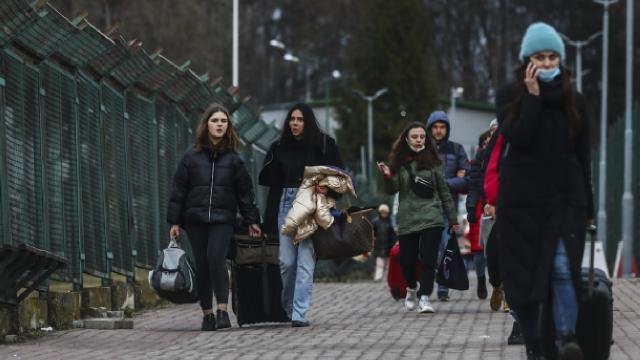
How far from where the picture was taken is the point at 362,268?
107ft

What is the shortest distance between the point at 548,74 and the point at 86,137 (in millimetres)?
6326

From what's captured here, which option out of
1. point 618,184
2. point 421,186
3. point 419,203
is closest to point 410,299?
point 419,203

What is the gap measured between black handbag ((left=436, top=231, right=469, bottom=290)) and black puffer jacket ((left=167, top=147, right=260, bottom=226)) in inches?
104

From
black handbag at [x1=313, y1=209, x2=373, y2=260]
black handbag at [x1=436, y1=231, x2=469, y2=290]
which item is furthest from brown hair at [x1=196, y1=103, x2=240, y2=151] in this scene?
black handbag at [x1=436, y1=231, x2=469, y2=290]

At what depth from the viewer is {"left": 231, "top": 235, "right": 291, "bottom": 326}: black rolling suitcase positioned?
498 inches

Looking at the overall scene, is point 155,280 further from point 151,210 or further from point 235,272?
point 151,210

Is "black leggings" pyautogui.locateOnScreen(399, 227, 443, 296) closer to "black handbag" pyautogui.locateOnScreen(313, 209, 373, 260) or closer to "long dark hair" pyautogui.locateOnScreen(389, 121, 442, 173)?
"long dark hair" pyautogui.locateOnScreen(389, 121, 442, 173)

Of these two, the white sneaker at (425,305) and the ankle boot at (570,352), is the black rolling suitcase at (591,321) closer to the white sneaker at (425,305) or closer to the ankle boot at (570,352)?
the ankle boot at (570,352)

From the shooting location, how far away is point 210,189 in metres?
12.2

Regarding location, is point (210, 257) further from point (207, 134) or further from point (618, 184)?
point (618, 184)

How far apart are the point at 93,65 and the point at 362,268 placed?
19436mm

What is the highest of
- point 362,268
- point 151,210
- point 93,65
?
point 93,65

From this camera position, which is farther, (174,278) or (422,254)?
(422,254)

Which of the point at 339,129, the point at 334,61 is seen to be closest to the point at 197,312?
the point at 334,61
